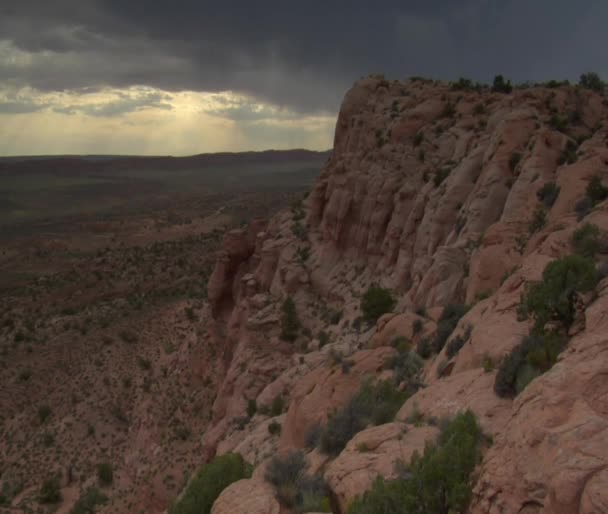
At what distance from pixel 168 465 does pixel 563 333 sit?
2325cm

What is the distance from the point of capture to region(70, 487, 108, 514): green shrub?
2903 centimetres

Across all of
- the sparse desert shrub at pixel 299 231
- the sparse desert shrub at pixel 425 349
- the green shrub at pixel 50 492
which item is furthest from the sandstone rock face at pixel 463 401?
the green shrub at pixel 50 492

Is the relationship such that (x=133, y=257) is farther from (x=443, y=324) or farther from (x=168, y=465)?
(x=443, y=324)

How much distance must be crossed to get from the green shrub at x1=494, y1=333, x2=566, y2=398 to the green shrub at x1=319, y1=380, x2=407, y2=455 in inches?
124

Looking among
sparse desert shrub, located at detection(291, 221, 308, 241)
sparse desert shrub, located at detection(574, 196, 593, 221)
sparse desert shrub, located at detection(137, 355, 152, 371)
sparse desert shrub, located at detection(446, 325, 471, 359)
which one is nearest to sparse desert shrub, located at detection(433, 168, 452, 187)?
sparse desert shrub, located at detection(291, 221, 308, 241)

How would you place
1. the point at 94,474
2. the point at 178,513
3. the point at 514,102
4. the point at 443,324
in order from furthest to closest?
1. the point at 94,474
2. the point at 514,102
3. the point at 443,324
4. the point at 178,513

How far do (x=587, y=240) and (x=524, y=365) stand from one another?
5.21m

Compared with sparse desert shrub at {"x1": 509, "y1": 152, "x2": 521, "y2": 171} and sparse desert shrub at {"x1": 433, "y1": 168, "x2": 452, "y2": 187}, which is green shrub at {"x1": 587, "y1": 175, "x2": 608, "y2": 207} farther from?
sparse desert shrub at {"x1": 433, "y1": 168, "x2": 452, "y2": 187}

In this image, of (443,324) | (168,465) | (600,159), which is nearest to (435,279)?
(443,324)

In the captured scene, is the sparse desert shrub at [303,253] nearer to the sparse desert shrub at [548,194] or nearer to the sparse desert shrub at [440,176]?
the sparse desert shrub at [440,176]

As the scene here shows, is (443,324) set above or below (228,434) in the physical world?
above

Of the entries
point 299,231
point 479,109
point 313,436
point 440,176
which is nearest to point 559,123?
point 440,176

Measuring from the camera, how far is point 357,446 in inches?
402

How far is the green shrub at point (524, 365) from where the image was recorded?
31.9ft
